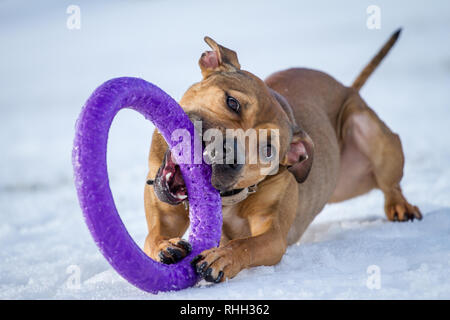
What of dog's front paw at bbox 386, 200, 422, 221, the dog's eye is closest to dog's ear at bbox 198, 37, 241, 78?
the dog's eye

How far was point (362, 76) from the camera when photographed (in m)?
5.63

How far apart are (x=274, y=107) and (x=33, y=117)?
31.5ft

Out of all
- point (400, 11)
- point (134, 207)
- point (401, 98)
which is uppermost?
point (400, 11)

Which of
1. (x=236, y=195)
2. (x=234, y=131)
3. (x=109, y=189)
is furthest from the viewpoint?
(x=236, y=195)

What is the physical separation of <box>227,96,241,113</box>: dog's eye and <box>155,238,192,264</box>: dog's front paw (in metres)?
0.79

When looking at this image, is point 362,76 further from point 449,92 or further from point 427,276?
point 449,92

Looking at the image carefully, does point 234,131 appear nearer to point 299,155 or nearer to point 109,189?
point 299,155

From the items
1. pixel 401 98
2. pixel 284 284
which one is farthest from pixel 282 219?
pixel 401 98

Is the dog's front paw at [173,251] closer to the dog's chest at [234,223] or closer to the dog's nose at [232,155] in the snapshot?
the dog's nose at [232,155]

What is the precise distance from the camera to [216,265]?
9.06 ft

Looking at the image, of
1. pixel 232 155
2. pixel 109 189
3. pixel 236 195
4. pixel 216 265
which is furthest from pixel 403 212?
pixel 109 189

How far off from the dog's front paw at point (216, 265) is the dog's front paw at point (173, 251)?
13 centimetres

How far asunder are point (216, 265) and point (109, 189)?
0.65 meters

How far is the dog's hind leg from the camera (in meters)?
4.96
